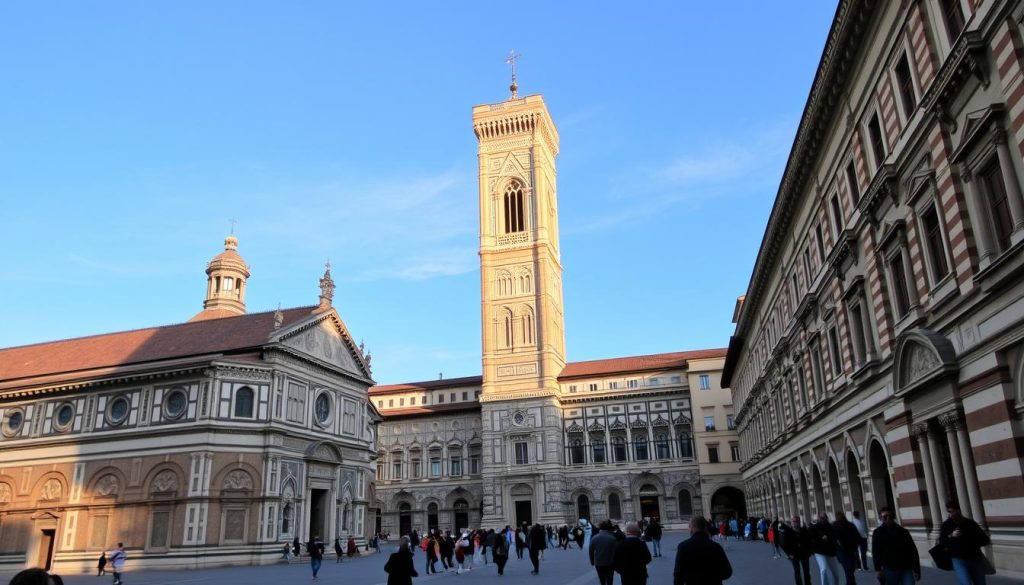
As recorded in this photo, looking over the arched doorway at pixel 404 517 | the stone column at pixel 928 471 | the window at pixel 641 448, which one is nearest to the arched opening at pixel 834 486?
the stone column at pixel 928 471

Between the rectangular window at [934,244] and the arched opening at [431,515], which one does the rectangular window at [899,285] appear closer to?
the rectangular window at [934,244]

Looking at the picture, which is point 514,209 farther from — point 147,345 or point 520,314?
point 147,345

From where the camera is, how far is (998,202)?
1270 cm

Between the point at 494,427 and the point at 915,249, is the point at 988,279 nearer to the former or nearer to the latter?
the point at 915,249

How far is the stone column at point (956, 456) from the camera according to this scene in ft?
46.9

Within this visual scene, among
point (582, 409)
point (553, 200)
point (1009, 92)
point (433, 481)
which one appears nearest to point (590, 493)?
point (582, 409)

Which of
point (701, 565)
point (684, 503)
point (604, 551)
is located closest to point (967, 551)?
point (701, 565)

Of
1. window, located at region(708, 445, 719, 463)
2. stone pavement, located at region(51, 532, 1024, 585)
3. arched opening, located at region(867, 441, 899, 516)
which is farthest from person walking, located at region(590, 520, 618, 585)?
window, located at region(708, 445, 719, 463)

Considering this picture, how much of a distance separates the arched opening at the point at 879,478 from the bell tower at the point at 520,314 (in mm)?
51404

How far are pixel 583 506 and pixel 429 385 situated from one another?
22137 mm

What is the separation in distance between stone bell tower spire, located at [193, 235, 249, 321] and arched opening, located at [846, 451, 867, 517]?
58.5 metres

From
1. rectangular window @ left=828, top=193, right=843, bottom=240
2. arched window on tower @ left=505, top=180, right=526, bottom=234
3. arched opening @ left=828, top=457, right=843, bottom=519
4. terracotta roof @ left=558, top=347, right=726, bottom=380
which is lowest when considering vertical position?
arched opening @ left=828, top=457, right=843, bottom=519

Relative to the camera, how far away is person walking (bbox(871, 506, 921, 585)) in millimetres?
10555

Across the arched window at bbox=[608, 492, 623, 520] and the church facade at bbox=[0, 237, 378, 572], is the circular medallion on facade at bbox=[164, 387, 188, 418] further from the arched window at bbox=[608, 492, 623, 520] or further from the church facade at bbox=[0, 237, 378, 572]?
the arched window at bbox=[608, 492, 623, 520]
